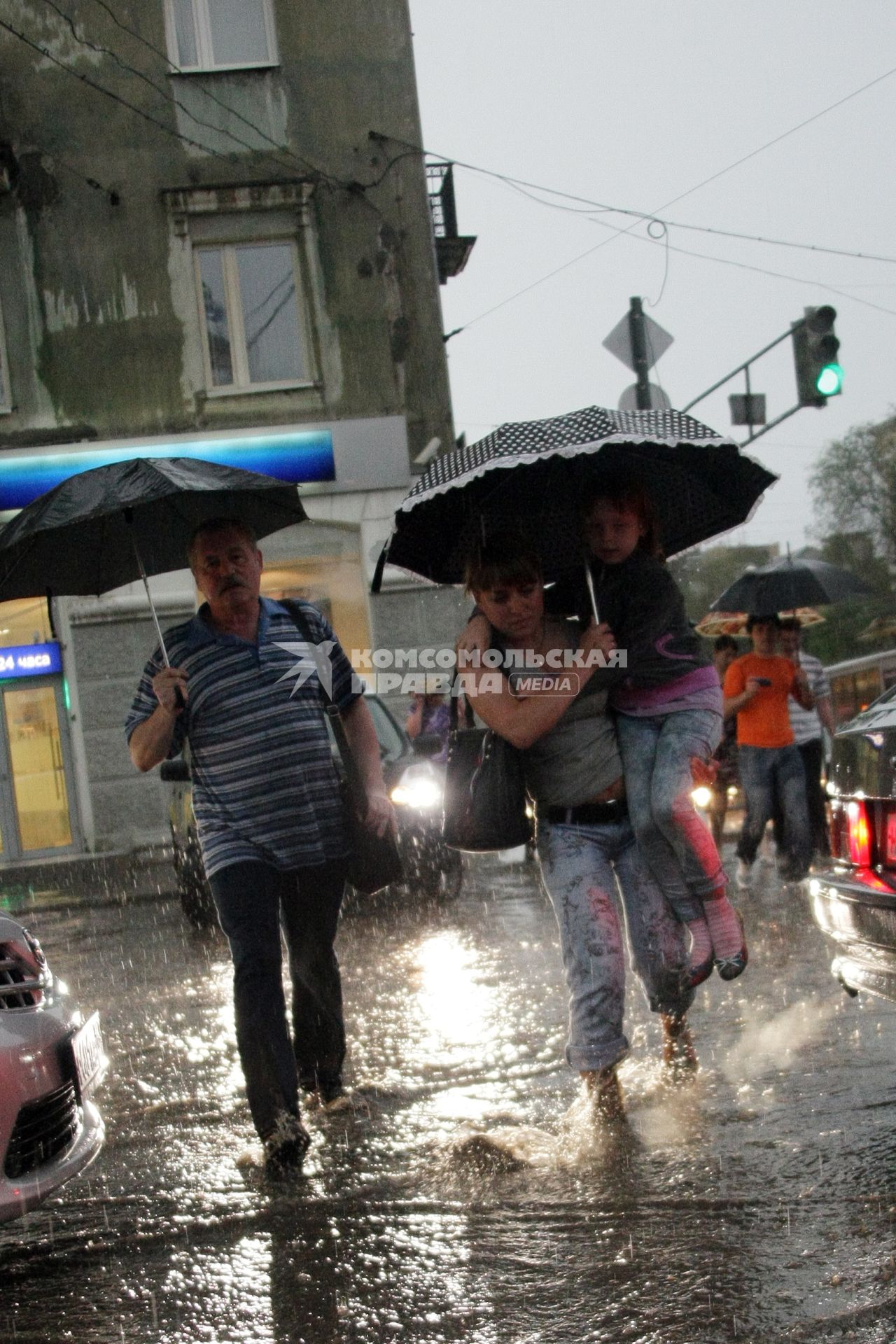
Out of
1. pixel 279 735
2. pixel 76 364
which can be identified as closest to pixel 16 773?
pixel 76 364

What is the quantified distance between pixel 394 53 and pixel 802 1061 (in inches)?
659

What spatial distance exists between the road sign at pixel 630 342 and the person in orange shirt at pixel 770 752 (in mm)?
5721

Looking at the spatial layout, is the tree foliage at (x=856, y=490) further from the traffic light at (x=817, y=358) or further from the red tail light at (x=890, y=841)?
the red tail light at (x=890, y=841)

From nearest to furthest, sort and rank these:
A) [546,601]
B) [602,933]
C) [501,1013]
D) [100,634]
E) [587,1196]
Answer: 1. [587,1196]
2. [602,933]
3. [546,601]
4. [501,1013]
5. [100,634]

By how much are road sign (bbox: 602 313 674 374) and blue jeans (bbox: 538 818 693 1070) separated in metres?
10.8

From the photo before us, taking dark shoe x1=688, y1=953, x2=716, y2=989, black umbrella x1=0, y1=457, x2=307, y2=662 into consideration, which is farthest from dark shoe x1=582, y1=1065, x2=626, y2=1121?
black umbrella x1=0, y1=457, x2=307, y2=662

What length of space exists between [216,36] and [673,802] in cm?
1704

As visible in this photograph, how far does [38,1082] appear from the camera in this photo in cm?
357

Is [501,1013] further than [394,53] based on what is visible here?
No

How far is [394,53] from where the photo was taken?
62.1 feet

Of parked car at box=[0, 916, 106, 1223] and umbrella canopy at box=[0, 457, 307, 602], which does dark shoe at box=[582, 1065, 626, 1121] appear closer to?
parked car at box=[0, 916, 106, 1223]

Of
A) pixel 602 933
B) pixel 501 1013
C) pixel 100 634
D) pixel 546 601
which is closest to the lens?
pixel 602 933

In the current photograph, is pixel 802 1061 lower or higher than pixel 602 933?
lower

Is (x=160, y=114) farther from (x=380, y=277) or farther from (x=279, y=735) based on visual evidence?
(x=279, y=735)
